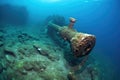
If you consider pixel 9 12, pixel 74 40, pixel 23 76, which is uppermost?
pixel 74 40

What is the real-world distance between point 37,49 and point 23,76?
7.24 ft

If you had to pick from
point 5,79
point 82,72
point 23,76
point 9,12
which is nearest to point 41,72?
point 23,76

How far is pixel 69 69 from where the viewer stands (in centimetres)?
832

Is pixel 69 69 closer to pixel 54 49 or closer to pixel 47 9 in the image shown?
pixel 54 49

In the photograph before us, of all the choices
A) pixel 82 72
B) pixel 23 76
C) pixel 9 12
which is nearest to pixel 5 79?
pixel 23 76

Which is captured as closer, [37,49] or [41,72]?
[41,72]

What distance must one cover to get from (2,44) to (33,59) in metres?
2.55

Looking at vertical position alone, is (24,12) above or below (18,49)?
below

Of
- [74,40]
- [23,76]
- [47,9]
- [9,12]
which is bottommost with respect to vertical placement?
[47,9]

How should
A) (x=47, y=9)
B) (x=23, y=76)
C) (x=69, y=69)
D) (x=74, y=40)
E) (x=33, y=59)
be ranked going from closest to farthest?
(x=74, y=40) → (x=23, y=76) → (x=33, y=59) → (x=69, y=69) → (x=47, y=9)

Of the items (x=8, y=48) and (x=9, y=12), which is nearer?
(x=8, y=48)

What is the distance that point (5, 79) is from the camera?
7.00m

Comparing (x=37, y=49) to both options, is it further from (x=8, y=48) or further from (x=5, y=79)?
(x=5, y=79)

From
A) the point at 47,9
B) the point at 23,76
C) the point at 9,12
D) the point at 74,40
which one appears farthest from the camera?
the point at 47,9
